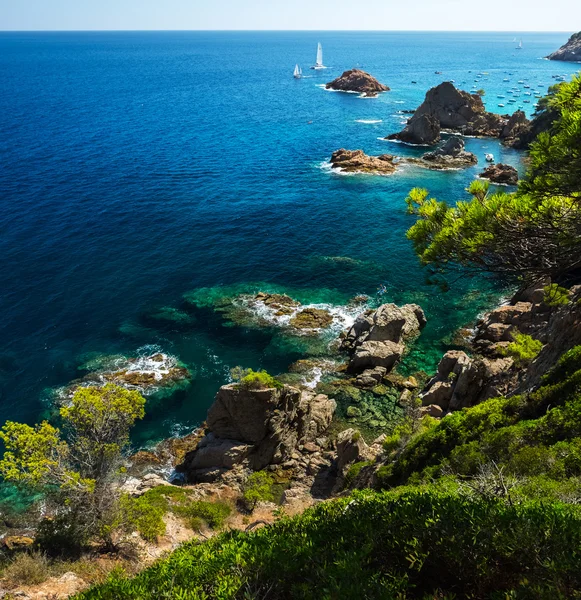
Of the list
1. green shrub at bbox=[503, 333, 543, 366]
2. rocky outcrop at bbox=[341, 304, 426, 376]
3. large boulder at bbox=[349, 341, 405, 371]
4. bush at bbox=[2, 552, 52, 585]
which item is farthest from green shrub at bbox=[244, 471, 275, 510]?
green shrub at bbox=[503, 333, 543, 366]

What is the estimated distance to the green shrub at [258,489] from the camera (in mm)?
28141

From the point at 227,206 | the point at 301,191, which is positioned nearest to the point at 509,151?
the point at 301,191

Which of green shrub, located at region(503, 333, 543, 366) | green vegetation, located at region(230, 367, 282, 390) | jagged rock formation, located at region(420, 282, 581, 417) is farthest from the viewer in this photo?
green vegetation, located at region(230, 367, 282, 390)

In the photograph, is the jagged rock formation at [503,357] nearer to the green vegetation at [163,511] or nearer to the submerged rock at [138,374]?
the green vegetation at [163,511]

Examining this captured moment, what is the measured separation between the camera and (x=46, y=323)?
4566 centimetres

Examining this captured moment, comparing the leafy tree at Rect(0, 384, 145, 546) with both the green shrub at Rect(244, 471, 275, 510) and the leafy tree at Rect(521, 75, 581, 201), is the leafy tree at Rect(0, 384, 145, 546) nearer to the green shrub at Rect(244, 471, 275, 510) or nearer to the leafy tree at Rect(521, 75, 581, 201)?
the green shrub at Rect(244, 471, 275, 510)

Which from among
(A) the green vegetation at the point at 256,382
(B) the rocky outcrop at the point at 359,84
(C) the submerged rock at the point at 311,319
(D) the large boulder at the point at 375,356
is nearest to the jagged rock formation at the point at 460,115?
(B) the rocky outcrop at the point at 359,84

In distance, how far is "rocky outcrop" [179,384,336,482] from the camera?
32188 mm

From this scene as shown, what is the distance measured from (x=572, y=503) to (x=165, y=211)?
223ft

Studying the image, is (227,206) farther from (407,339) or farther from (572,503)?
(572,503)

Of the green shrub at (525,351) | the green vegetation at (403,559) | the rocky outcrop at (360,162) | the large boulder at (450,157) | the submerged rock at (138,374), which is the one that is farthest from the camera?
the large boulder at (450,157)

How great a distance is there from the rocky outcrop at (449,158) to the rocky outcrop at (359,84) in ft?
279

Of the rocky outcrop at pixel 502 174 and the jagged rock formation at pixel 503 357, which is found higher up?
the rocky outcrop at pixel 502 174

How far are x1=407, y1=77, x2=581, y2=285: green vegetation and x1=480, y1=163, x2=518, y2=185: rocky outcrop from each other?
248ft
